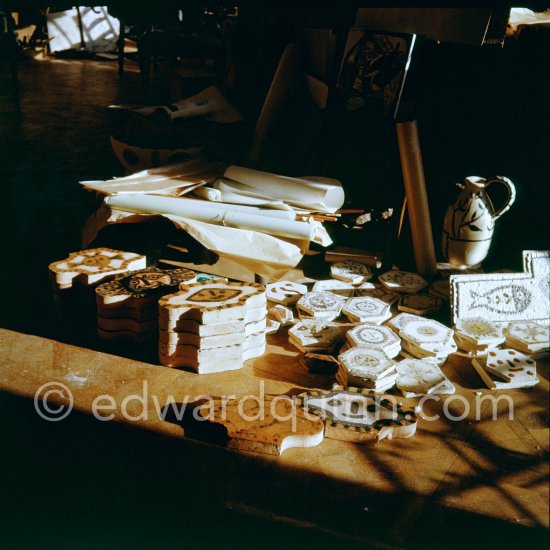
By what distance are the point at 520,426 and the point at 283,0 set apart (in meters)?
3.29

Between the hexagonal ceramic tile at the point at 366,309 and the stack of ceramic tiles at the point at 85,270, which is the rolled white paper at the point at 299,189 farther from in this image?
the stack of ceramic tiles at the point at 85,270

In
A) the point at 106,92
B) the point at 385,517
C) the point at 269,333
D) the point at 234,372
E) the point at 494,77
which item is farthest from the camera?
the point at 106,92

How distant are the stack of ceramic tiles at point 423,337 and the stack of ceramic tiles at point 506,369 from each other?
19cm

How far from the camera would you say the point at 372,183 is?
445 centimetres

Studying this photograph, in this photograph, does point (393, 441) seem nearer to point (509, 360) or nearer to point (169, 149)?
point (509, 360)

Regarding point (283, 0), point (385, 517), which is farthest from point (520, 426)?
point (283, 0)

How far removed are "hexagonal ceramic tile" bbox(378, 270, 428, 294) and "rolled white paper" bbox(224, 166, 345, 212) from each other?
2.04 feet

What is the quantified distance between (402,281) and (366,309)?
1.75 feet

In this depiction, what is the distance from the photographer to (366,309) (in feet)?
11.5

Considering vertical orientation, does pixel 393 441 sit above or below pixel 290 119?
below

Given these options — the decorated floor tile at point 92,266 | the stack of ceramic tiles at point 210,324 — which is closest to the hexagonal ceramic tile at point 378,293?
the stack of ceramic tiles at point 210,324

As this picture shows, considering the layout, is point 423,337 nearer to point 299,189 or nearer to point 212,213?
point 299,189

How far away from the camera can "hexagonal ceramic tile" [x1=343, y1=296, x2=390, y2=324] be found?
3.44 meters

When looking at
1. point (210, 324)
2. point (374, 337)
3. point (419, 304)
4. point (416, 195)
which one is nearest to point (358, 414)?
point (374, 337)
